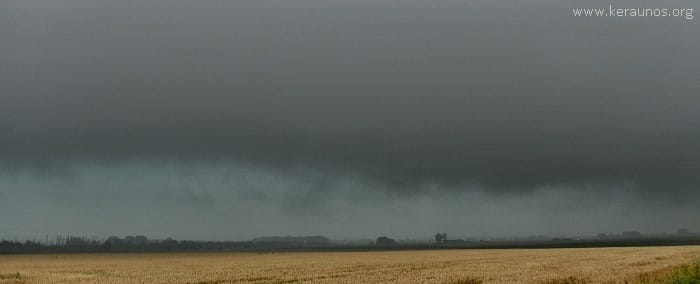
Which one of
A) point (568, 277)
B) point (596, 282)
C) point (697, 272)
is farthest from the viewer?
point (568, 277)

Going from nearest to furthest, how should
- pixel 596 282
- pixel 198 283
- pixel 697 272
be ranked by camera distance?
1. pixel 697 272
2. pixel 596 282
3. pixel 198 283

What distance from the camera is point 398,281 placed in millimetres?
33594

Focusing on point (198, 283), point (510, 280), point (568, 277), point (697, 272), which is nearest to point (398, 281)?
point (510, 280)

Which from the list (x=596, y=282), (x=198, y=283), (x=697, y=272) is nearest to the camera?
(x=697, y=272)

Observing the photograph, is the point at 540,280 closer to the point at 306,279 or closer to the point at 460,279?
the point at 460,279

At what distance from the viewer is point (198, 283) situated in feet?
118

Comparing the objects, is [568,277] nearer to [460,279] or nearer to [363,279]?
[460,279]

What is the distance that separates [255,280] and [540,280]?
66.8ft

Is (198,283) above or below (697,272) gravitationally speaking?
below

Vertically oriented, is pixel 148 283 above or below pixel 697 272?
below

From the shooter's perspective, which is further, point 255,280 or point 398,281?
point 255,280

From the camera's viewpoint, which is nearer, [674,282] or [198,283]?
[674,282]

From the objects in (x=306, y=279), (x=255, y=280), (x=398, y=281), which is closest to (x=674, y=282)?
(x=398, y=281)

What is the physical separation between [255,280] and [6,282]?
18078 mm
